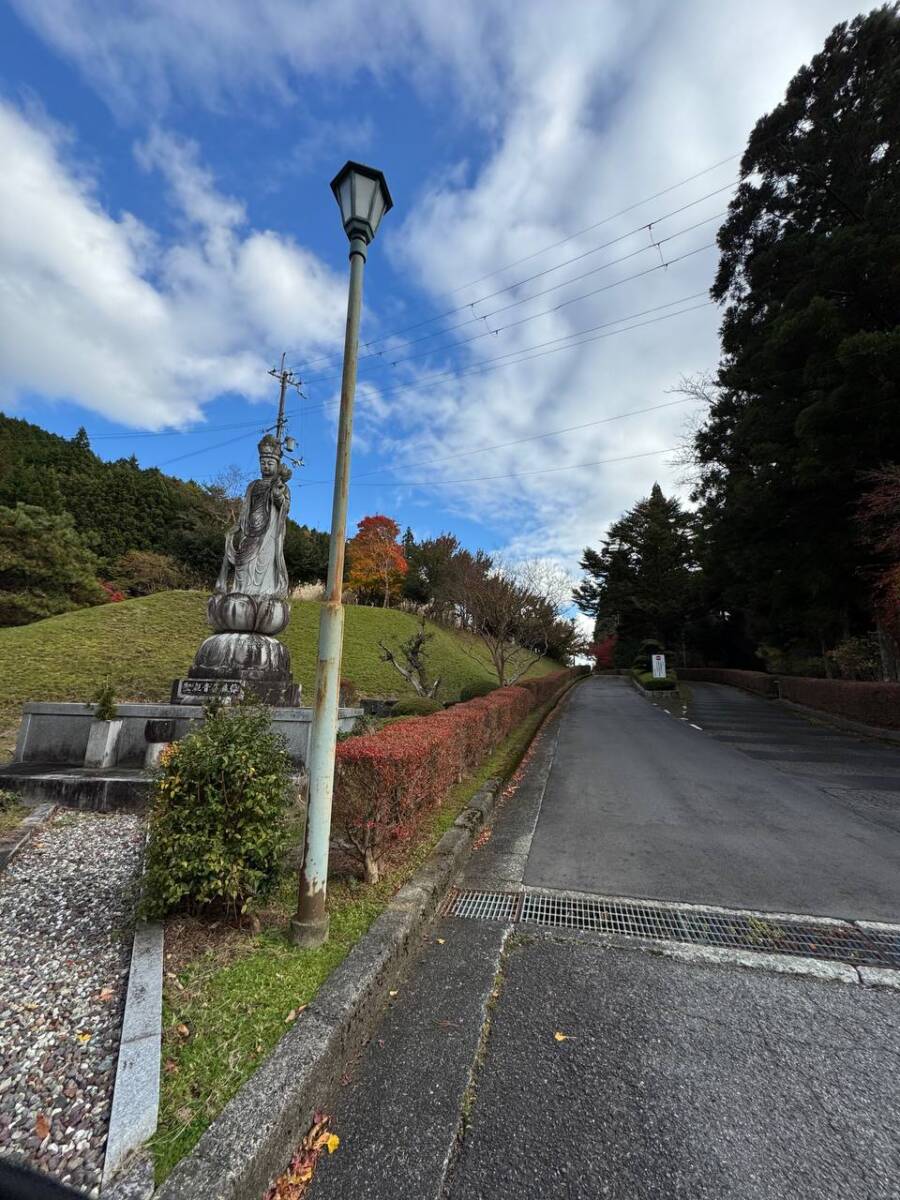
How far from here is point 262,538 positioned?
7590 mm

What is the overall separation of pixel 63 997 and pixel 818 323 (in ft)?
50.3

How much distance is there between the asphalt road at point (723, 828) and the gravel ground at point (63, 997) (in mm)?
2704

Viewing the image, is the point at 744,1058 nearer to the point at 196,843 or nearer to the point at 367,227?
the point at 196,843

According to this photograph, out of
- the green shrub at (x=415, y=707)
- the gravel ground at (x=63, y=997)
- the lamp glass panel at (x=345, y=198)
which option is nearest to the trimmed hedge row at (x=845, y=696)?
the green shrub at (x=415, y=707)

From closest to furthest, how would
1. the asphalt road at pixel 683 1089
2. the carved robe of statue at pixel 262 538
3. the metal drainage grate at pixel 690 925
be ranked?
1. the asphalt road at pixel 683 1089
2. the metal drainage grate at pixel 690 925
3. the carved robe of statue at pixel 262 538

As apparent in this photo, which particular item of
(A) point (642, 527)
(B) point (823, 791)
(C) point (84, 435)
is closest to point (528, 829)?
(B) point (823, 791)

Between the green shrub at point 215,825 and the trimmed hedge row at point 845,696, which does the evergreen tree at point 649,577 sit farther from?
the green shrub at point 215,825

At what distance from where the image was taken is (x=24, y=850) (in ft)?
13.1

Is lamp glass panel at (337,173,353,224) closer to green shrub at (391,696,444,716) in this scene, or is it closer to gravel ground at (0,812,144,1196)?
gravel ground at (0,812,144,1196)

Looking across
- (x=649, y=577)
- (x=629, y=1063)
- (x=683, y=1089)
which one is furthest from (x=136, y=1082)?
(x=649, y=577)

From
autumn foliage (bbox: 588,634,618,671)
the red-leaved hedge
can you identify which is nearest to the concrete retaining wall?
the red-leaved hedge

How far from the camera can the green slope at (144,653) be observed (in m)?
10.4

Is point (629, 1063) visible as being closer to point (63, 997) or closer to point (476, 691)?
point (63, 997)

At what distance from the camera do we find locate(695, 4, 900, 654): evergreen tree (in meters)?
10.7
